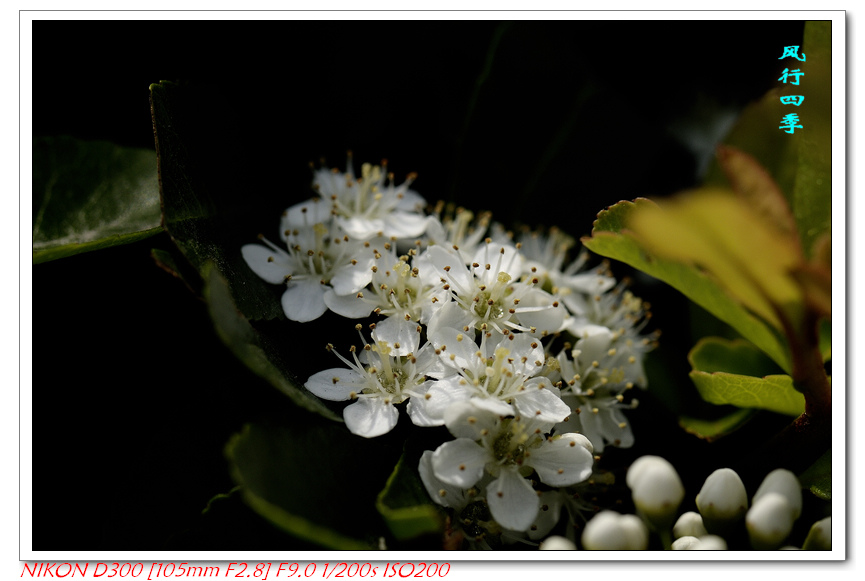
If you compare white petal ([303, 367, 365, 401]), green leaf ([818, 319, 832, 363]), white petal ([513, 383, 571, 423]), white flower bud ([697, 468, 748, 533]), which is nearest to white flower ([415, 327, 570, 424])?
white petal ([513, 383, 571, 423])

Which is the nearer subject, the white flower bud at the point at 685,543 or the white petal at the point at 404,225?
the white flower bud at the point at 685,543

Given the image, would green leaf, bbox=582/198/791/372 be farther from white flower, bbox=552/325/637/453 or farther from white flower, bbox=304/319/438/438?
white flower, bbox=304/319/438/438

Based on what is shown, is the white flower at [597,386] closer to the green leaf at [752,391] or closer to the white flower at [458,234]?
the green leaf at [752,391]

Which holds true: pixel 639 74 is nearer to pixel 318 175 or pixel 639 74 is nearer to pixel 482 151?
pixel 482 151

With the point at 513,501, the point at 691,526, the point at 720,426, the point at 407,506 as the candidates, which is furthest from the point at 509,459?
the point at 720,426

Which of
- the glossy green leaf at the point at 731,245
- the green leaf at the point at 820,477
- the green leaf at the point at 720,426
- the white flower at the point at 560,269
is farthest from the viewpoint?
the white flower at the point at 560,269

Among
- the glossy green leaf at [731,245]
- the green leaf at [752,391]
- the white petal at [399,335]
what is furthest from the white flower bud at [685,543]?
the white petal at [399,335]

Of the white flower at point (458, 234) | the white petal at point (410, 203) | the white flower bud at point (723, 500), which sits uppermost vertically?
the white petal at point (410, 203)
